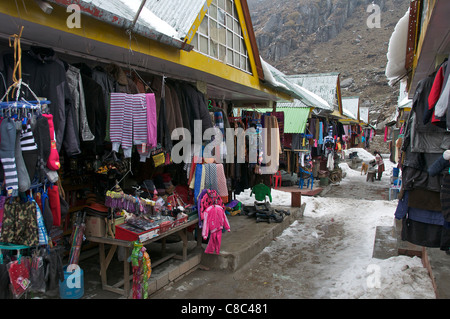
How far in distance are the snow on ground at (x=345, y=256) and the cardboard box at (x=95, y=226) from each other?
3139 mm

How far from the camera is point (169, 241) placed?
6.65 metres

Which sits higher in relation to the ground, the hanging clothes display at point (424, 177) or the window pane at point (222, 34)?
the window pane at point (222, 34)

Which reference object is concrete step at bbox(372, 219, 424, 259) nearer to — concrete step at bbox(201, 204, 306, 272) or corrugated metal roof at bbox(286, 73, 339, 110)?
concrete step at bbox(201, 204, 306, 272)

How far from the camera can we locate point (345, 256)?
6867 millimetres

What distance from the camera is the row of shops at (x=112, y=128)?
3174 millimetres

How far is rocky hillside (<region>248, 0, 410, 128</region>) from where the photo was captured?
57.6 m

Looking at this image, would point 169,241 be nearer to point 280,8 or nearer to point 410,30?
point 410,30

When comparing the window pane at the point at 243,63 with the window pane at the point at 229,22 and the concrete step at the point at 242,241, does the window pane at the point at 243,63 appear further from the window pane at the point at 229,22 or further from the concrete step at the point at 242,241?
the concrete step at the point at 242,241

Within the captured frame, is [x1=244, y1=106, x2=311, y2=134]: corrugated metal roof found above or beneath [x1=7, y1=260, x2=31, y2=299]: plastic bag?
above

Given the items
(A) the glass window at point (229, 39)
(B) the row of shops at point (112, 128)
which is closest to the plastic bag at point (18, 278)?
(B) the row of shops at point (112, 128)

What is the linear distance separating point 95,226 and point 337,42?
80709 mm

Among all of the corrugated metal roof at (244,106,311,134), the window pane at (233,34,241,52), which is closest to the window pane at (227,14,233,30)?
the window pane at (233,34,241,52)

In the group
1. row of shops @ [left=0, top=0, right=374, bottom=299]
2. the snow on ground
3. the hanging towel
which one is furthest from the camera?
the snow on ground

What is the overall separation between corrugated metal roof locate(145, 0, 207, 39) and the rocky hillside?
143ft
